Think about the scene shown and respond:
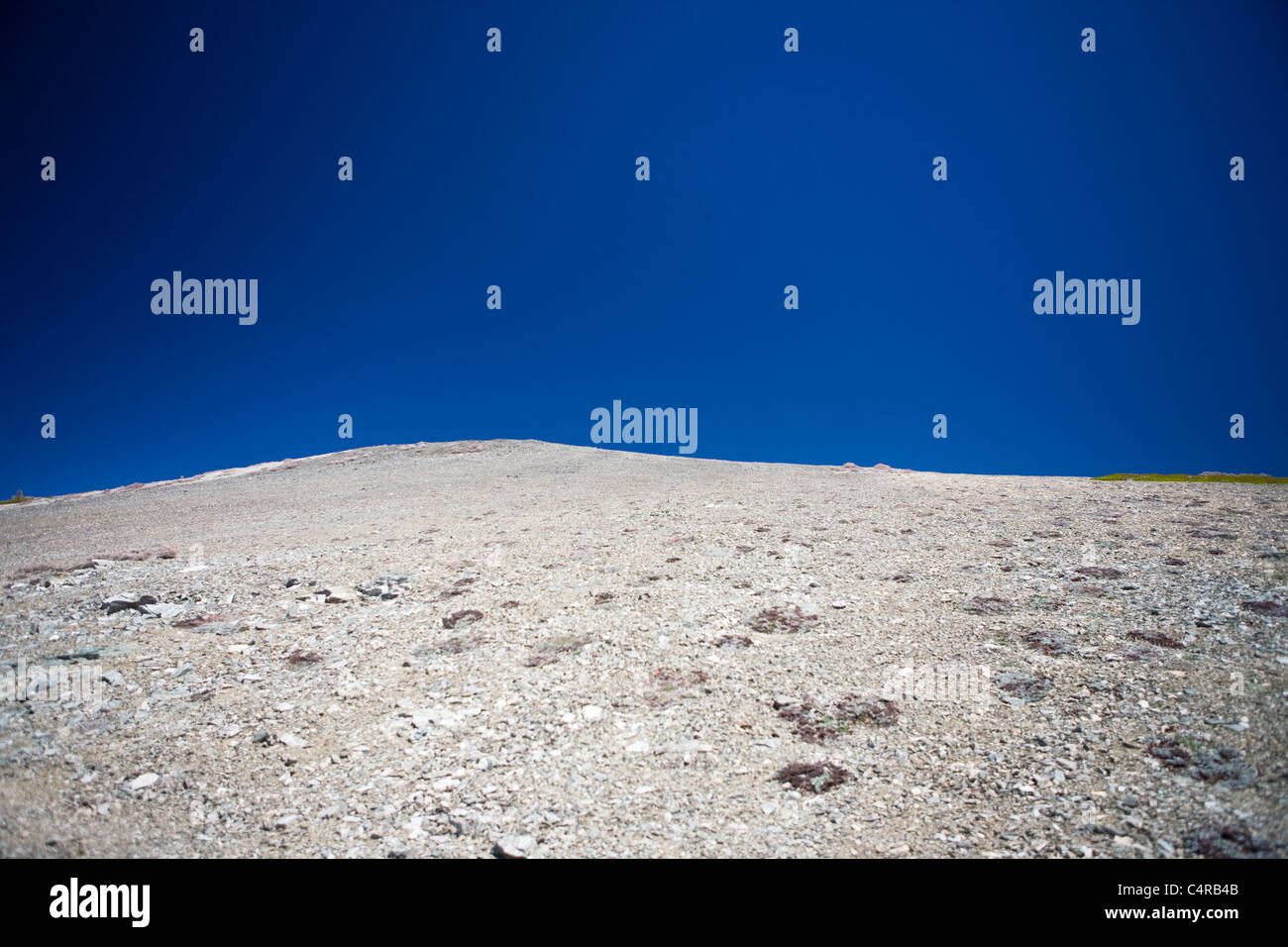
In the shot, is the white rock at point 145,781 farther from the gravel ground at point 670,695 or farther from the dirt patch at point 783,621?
the dirt patch at point 783,621

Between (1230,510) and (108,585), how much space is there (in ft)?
122

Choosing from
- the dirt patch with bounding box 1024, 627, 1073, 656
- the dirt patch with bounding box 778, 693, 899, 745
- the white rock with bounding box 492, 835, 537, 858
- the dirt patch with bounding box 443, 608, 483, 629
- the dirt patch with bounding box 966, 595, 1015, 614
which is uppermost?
the dirt patch with bounding box 966, 595, 1015, 614

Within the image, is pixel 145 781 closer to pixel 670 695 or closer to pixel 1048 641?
pixel 670 695

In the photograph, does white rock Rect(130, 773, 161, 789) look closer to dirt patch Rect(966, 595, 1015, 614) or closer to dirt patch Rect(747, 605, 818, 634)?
dirt patch Rect(747, 605, 818, 634)

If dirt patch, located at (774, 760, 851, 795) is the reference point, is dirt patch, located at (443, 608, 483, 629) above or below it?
above

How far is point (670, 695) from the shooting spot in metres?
8.12

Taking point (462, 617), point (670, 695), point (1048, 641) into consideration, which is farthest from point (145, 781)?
point (1048, 641)

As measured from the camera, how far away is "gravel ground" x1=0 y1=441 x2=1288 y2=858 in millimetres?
5379

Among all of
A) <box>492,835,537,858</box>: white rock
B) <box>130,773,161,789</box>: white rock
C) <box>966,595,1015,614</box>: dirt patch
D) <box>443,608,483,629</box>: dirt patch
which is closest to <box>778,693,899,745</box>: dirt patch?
<box>492,835,537,858</box>: white rock

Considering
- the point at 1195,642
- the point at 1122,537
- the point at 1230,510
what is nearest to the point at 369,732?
the point at 1195,642

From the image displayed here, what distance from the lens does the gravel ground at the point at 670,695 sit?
17.6 ft

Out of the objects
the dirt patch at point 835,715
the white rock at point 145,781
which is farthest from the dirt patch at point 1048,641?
the white rock at point 145,781

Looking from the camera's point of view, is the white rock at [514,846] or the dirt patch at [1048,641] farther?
the dirt patch at [1048,641]

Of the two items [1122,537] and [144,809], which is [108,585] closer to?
[144,809]
